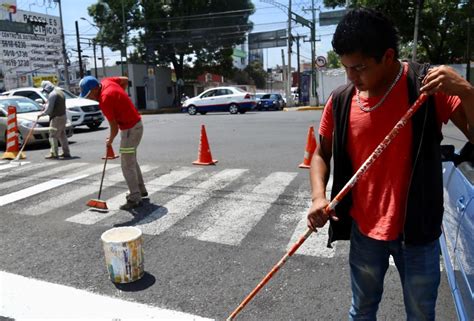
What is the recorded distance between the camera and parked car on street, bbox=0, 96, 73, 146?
11.6 meters

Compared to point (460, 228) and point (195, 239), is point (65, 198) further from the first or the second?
point (460, 228)

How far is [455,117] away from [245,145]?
9450 mm

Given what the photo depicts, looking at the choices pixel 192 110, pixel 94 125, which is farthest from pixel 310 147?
pixel 192 110

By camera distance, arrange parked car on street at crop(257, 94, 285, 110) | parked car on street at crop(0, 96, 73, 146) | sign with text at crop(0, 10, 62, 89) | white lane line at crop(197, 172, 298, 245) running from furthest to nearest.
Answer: sign with text at crop(0, 10, 62, 89) → parked car on street at crop(257, 94, 285, 110) → parked car on street at crop(0, 96, 73, 146) → white lane line at crop(197, 172, 298, 245)

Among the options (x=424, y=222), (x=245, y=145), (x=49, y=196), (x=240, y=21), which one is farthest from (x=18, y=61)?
(x=424, y=222)

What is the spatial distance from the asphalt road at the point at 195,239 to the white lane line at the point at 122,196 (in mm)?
27

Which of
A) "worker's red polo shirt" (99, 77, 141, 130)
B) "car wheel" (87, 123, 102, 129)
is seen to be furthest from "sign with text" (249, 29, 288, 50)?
"worker's red polo shirt" (99, 77, 141, 130)

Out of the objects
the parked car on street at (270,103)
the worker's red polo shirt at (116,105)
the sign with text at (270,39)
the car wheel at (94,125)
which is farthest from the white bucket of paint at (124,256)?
the sign with text at (270,39)

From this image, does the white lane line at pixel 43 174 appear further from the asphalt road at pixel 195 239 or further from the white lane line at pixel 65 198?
the white lane line at pixel 65 198

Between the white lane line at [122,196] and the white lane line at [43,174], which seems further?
the white lane line at [43,174]

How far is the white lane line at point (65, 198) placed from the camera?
590 centimetres

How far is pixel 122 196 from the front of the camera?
644 centimetres

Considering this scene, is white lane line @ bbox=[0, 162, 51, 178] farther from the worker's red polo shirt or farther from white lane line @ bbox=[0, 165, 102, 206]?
the worker's red polo shirt

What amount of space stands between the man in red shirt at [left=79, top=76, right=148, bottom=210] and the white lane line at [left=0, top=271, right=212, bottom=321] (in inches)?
85.4
